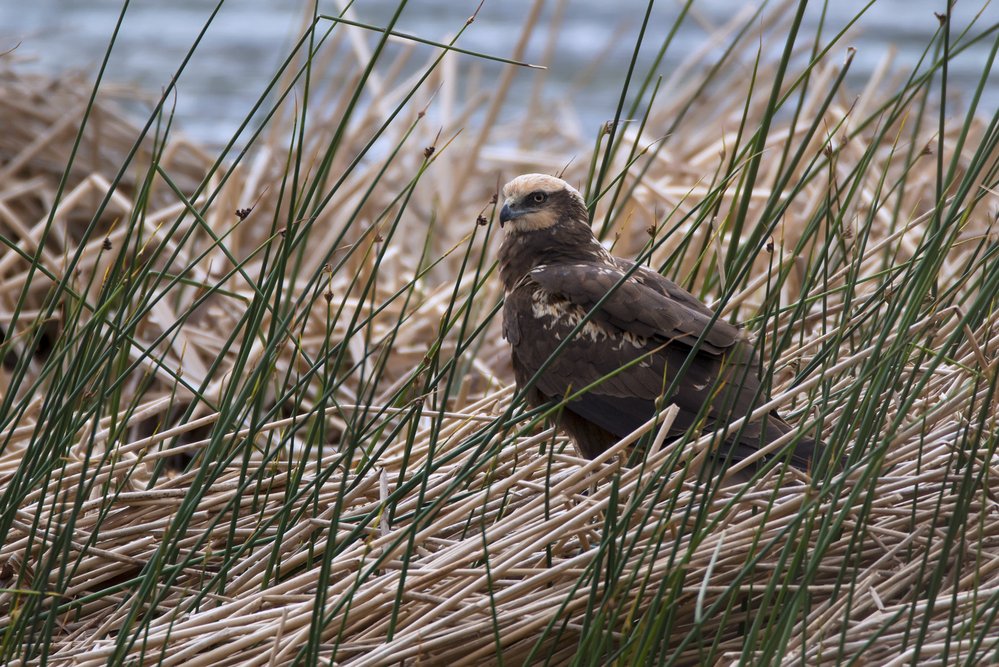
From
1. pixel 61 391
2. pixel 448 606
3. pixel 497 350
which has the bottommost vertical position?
pixel 497 350

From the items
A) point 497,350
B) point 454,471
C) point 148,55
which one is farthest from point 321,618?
point 148,55

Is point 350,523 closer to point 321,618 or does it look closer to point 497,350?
point 321,618

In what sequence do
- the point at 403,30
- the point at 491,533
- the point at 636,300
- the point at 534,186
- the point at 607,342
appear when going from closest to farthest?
the point at 491,533
the point at 636,300
the point at 607,342
the point at 534,186
the point at 403,30

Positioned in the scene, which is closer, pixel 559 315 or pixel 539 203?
pixel 559 315

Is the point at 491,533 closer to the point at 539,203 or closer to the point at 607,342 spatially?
the point at 607,342

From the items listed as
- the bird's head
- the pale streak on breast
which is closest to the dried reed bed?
the pale streak on breast

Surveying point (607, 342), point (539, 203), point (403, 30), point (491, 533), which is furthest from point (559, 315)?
point (403, 30)

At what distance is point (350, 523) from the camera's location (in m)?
2.71

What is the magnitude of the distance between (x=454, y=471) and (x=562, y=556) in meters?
0.36

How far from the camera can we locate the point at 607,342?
3.18 metres

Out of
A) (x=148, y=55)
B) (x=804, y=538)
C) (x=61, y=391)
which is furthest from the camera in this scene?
(x=148, y=55)

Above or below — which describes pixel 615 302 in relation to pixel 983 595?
above

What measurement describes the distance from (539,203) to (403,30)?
25.1 feet

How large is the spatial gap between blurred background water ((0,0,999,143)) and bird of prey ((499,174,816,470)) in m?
6.58
